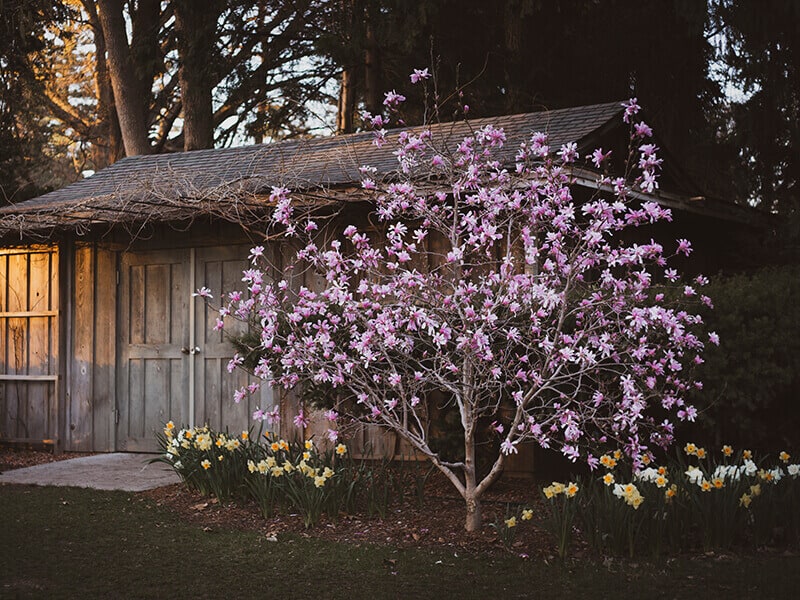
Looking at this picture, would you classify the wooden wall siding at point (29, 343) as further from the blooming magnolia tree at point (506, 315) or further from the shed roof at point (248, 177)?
the blooming magnolia tree at point (506, 315)

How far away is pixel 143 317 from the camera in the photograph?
34.2ft

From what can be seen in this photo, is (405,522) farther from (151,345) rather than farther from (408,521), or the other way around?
(151,345)

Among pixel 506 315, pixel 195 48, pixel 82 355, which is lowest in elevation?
pixel 82 355

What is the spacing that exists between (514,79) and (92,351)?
720 centimetres

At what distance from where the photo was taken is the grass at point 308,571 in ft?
16.0

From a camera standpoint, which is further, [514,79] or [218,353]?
[514,79]

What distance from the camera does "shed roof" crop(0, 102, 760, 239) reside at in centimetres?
869

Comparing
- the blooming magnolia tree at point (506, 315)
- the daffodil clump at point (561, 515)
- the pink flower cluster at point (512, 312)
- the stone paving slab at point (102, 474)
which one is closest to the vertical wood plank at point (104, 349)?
the stone paving slab at point (102, 474)

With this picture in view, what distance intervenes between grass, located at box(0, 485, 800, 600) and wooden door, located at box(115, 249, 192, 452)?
12.5ft

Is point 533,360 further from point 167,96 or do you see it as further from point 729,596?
point 167,96

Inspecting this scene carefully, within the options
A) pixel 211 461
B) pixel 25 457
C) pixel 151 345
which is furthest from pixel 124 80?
pixel 211 461

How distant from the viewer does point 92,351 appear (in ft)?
35.1

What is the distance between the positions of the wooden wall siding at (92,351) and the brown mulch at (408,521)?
2886mm

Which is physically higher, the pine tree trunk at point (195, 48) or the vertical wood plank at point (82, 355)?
the pine tree trunk at point (195, 48)
